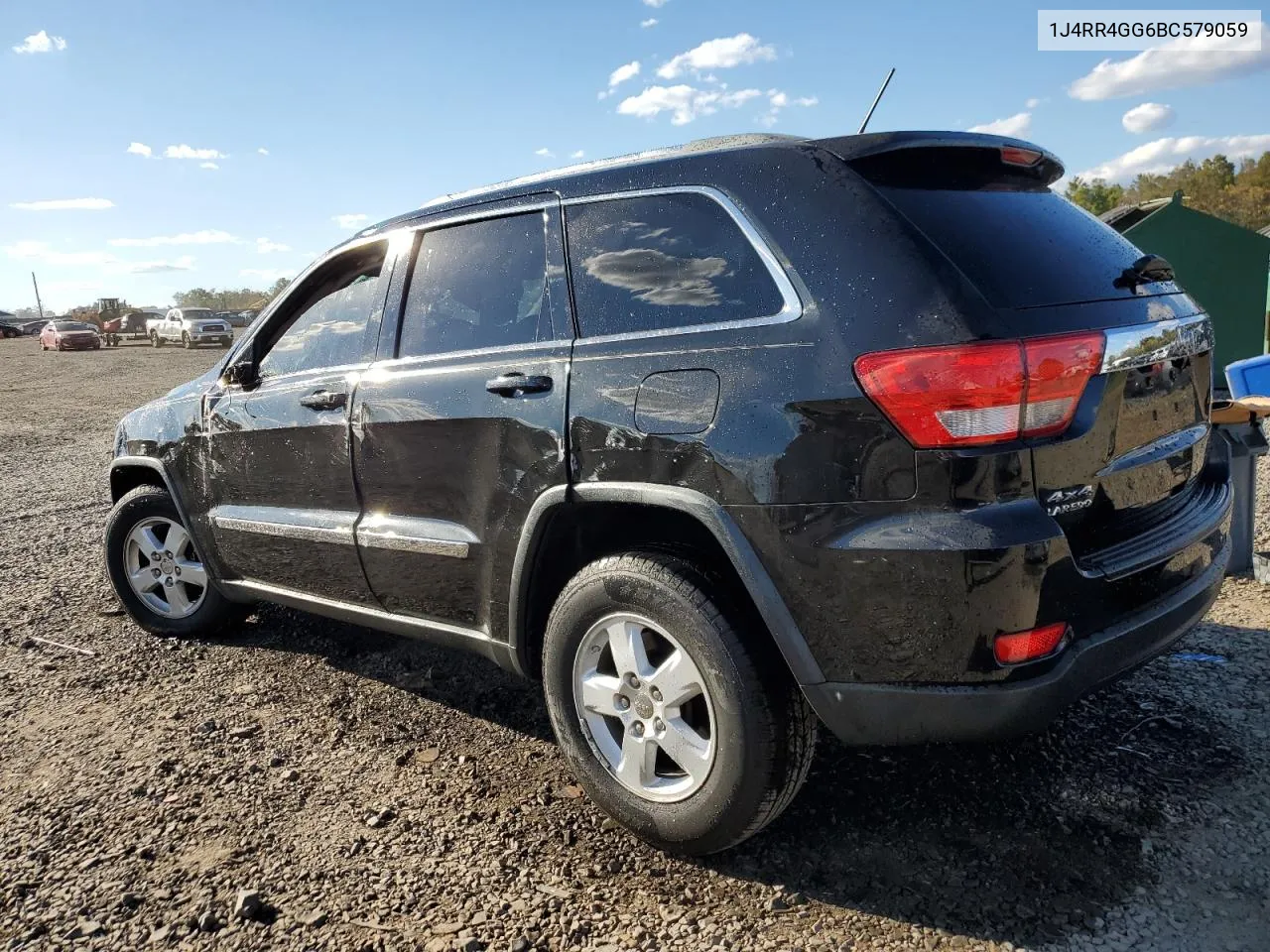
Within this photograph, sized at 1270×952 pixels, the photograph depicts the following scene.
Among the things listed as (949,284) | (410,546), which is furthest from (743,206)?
(410,546)

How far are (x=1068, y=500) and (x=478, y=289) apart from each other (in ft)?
6.33

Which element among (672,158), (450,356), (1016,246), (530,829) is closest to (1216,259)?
(1016,246)

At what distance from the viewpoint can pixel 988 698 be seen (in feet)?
6.78

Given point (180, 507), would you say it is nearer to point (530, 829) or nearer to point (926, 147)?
point (530, 829)

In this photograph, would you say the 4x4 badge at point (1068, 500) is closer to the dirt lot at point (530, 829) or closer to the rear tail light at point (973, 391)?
the rear tail light at point (973, 391)

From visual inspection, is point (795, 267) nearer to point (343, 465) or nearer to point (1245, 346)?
point (343, 465)

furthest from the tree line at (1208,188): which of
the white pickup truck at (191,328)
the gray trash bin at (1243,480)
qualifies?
the gray trash bin at (1243,480)

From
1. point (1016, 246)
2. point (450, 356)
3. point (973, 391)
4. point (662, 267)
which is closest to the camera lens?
point (973, 391)

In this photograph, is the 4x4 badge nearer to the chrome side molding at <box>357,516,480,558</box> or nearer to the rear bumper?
the rear bumper

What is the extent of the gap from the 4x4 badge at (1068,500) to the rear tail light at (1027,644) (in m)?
0.26

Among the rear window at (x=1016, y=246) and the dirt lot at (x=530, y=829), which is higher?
the rear window at (x=1016, y=246)

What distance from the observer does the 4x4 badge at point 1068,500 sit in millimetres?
2055

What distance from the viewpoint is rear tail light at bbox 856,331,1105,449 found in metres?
2.00

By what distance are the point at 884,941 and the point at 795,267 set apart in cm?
163
